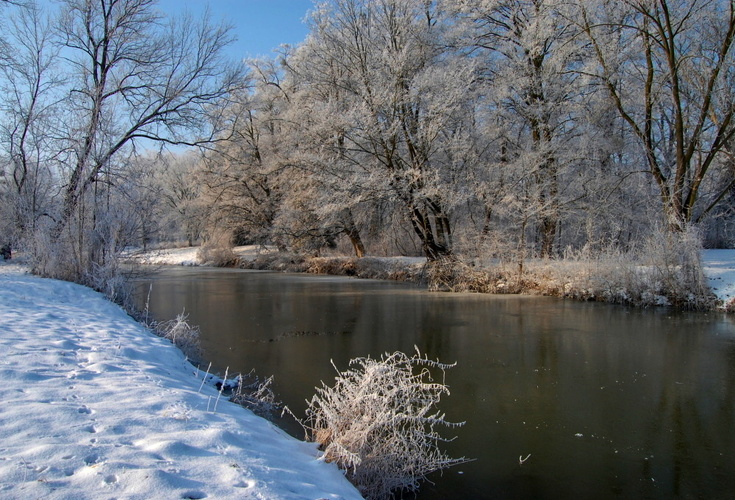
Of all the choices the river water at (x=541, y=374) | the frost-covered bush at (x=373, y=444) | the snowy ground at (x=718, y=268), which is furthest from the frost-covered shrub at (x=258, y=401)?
the snowy ground at (x=718, y=268)

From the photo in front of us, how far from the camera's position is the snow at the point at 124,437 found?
2.55 m

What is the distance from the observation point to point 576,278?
14.9 m

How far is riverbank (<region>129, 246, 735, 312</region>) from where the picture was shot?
12625 mm

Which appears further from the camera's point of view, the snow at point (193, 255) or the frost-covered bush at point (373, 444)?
the snow at point (193, 255)

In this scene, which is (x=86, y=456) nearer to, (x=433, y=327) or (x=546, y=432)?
(x=546, y=432)

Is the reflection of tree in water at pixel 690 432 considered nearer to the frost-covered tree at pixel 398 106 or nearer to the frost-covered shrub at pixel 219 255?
the frost-covered tree at pixel 398 106

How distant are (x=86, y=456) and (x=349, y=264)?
21.3 meters

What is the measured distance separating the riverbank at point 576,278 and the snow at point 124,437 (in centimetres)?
687

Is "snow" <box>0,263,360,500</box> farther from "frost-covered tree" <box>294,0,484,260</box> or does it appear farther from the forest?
"frost-covered tree" <box>294,0,484,260</box>

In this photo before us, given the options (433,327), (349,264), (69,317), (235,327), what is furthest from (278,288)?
(69,317)

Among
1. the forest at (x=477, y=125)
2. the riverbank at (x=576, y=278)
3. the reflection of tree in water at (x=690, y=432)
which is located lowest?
the reflection of tree in water at (x=690, y=432)

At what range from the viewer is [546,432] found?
202 inches

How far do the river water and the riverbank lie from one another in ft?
2.81

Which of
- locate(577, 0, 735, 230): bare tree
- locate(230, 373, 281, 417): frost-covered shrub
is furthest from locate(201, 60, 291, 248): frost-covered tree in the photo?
locate(230, 373, 281, 417): frost-covered shrub
